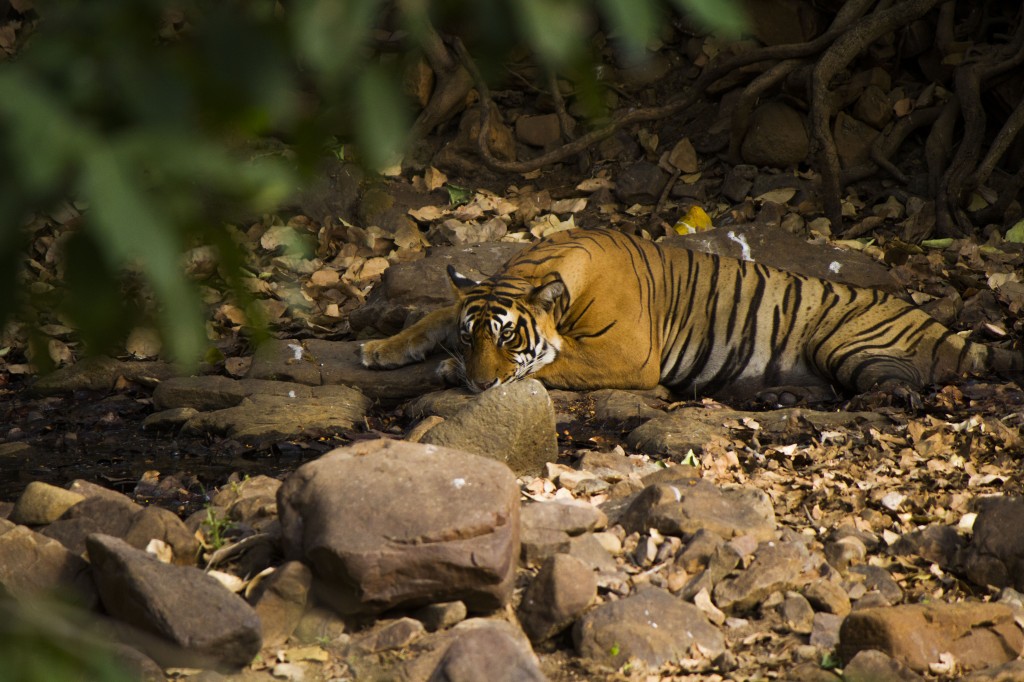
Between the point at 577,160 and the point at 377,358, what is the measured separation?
159 inches

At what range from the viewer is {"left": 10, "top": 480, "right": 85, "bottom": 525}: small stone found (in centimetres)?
351

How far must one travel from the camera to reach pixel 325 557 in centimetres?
287

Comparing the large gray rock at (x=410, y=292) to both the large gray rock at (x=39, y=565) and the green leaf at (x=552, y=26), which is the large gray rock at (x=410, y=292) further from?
the green leaf at (x=552, y=26)

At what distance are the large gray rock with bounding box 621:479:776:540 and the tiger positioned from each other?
7.02 feet

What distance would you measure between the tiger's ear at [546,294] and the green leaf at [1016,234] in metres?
3.75

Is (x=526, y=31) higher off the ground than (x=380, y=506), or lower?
higher

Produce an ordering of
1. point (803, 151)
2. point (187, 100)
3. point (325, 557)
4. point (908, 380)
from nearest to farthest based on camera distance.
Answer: point (187, 100)
point (325, 557)
point (908, 380)
point (803, 151)

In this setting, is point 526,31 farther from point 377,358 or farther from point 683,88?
point 683,88

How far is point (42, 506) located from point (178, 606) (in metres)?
1.06

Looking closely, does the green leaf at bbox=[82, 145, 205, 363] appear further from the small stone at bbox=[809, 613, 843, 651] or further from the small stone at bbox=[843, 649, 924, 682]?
the small stone at bbox=[809, 613, 843, 651]

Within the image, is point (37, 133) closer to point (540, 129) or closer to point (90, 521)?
point (90, 521)

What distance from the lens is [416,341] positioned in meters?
6.26

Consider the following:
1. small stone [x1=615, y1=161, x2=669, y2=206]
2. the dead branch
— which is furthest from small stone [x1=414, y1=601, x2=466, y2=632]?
small stone [x1=615, y1=161, x2=669, y2=206]

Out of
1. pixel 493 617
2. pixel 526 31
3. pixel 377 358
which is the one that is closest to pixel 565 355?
pixel 377 358
